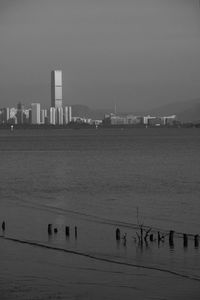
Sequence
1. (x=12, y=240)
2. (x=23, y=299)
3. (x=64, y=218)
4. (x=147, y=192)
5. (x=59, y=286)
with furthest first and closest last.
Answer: (x=147, y=192) < (x=64, y=218) < (x=12, y=240) < (x=59, y=286) < (x=23, y=299)

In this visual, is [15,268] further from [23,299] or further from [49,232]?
[49,232]

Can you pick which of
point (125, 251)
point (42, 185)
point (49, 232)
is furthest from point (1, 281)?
point (42, 185)

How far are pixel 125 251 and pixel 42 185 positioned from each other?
2427 cm

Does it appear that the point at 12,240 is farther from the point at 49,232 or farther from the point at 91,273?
the point at 91,273

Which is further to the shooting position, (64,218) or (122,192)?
(122,192)

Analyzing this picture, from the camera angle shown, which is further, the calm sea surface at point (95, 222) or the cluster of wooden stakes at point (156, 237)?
the cluster of wooden stakes at point (156, 237)

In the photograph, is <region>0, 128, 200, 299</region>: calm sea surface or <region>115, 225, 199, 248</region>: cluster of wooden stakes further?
<region>115, 225, 199, 248</region>: cluster of wooden stakes

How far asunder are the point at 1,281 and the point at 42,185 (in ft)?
91.2

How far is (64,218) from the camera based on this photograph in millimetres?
27859

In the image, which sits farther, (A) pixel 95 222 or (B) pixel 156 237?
(A) pixel 95 222

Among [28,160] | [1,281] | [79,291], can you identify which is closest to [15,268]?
[1,281]

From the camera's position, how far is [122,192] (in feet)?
127

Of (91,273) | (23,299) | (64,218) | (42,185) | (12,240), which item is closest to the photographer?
(23,299)

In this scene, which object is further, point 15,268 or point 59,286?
point 15,268
